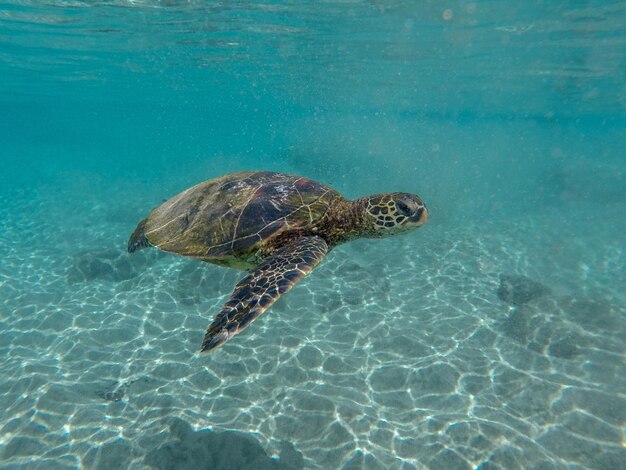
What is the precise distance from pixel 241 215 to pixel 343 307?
5.39 metres

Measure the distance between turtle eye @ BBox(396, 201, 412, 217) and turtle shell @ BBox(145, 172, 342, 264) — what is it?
1312 millimetres

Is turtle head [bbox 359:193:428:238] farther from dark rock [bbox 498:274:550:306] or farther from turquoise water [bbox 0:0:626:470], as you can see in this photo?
dark rock [bbox 498:274:550:306]

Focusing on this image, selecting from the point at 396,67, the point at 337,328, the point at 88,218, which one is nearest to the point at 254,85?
the point at 396,67

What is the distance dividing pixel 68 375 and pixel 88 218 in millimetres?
14912

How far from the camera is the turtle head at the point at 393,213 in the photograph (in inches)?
214

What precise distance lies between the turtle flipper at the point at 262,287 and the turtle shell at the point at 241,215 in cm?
50

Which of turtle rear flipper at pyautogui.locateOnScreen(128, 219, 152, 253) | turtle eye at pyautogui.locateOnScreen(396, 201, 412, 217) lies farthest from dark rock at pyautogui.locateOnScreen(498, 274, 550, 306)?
turtle rear flipper at pyautogui.locateOnScreen(128, 219, 152, 253)

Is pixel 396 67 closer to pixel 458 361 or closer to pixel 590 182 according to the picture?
pixel 590 182

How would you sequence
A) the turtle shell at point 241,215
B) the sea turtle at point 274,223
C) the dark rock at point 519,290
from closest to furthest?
the sea turtle at point 274,223, the turtle shell at point 241,215, the dark rock at point 519,290

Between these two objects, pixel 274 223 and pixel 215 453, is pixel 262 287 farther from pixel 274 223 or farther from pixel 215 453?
pixel 215 453

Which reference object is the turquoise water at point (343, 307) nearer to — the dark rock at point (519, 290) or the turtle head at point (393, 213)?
the dark rock at point (519, 290)

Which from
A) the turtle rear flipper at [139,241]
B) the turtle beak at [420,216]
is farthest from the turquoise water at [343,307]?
the turtle beak at [420,216]

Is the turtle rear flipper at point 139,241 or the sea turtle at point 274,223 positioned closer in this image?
the sea turtle at point 274,223

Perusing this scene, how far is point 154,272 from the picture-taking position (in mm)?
12484
